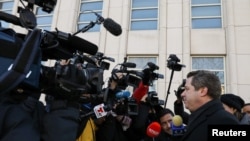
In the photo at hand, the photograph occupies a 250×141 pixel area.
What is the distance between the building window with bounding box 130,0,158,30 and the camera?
9.51 m

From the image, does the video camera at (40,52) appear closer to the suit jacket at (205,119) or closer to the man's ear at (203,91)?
the suit jacket at (205,119)

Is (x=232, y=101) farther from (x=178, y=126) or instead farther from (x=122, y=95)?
(x=122, y=95)

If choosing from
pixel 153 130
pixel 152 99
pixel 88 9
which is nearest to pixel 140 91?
pixel 152 99

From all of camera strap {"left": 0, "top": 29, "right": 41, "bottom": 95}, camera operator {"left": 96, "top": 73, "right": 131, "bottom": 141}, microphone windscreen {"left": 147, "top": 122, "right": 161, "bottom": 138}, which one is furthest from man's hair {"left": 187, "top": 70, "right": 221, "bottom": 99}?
camera strap {"left": 0, "top": 29, "right": 41, "bottom": 95}

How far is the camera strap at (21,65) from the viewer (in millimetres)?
1053

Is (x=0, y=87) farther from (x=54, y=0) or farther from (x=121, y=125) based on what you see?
(x=121, y=125)

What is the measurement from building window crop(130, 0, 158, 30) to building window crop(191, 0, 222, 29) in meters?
1.38

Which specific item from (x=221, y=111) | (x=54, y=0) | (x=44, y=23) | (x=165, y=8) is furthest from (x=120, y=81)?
(x=44, y=23)

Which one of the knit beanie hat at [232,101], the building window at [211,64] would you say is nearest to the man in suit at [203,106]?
the knit beanie hat at [232,101]

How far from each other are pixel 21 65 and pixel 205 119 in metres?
1.56

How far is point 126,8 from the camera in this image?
9625mm

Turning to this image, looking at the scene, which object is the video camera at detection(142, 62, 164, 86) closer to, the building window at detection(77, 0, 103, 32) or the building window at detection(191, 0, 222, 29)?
the building window at detection(191, 0, 222, 29)

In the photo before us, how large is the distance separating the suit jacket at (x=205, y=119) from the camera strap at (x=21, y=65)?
4.67ft

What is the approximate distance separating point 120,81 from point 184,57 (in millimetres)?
6081
